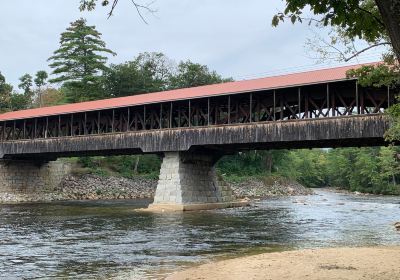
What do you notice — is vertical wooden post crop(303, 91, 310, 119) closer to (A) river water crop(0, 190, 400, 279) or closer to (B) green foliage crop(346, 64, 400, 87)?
(A) river water crop(0, 190, 400, 279)

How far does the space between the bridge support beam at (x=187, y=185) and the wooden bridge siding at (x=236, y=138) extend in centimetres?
111

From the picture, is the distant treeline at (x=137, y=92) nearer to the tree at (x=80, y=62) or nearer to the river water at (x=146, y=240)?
the tree at (x=80, y=62)

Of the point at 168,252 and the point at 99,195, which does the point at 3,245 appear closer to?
the point at 168,252

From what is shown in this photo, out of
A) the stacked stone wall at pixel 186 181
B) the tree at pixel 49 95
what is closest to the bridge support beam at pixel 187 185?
the stacked stone wall at pixel 186 181

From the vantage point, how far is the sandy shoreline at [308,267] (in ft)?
27.3

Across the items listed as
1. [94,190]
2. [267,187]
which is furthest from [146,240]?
[267,187]

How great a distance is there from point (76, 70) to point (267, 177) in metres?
29.8

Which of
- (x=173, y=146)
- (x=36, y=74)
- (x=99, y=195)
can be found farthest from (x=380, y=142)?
(x=36, y=74)

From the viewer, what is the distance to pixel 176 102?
1148 inches

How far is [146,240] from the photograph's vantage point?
15.1 metres

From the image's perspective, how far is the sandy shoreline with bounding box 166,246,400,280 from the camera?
27.3 ft

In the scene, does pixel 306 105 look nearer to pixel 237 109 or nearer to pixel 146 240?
pixel 237 109

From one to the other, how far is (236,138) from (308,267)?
1728 cm

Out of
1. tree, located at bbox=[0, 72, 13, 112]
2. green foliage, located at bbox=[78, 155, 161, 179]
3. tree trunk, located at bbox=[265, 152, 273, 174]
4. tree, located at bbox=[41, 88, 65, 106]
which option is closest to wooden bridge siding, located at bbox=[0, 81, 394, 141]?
green foliage, located at bbox=[78, 155, 161, 179]
